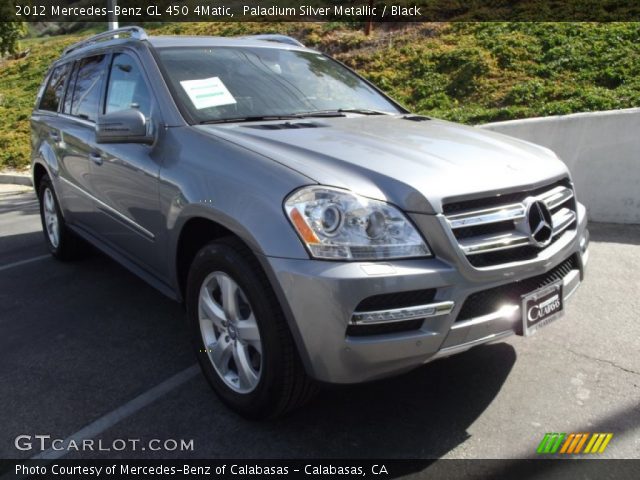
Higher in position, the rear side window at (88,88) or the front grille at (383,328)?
the rear side window at (88,88)

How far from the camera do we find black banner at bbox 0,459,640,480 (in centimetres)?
230

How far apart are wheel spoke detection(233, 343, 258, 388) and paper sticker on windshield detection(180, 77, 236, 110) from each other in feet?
4.43

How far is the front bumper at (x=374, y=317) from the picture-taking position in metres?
2.13

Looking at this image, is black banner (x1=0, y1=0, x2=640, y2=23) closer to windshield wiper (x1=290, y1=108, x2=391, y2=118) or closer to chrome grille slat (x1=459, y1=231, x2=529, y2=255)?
windshield wiper (x1=290, y1=108, x2=391, y2=118)

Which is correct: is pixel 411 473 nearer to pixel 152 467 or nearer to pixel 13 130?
pixel 152 467

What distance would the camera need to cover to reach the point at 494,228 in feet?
7.80

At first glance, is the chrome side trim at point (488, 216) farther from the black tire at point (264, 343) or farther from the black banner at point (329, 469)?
the black banner at point (329, 469)

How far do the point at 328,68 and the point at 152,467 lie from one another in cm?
282

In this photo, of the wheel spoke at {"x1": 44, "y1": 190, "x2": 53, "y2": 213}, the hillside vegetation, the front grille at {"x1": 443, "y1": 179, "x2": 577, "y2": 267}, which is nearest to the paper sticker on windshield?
the front grille at {"x1": 443, "y1": 179, "x2": 577, "y2": 267}

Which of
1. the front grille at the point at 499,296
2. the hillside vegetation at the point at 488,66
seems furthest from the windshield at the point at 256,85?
the hillside vegetation at the point at 488,66

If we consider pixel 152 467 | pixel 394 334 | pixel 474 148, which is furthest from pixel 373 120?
pixel 152 467

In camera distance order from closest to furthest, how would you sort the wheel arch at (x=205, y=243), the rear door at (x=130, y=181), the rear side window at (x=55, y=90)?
1. the wheel arch at (x=205, y=243)
2. the rear door at (x=130, y=181)
3. the rear side window at (x=55, y=90)

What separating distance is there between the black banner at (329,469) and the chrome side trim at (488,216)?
3.20 feet

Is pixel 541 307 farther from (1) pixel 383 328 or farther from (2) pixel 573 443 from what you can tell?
(1) pixel 383 328
